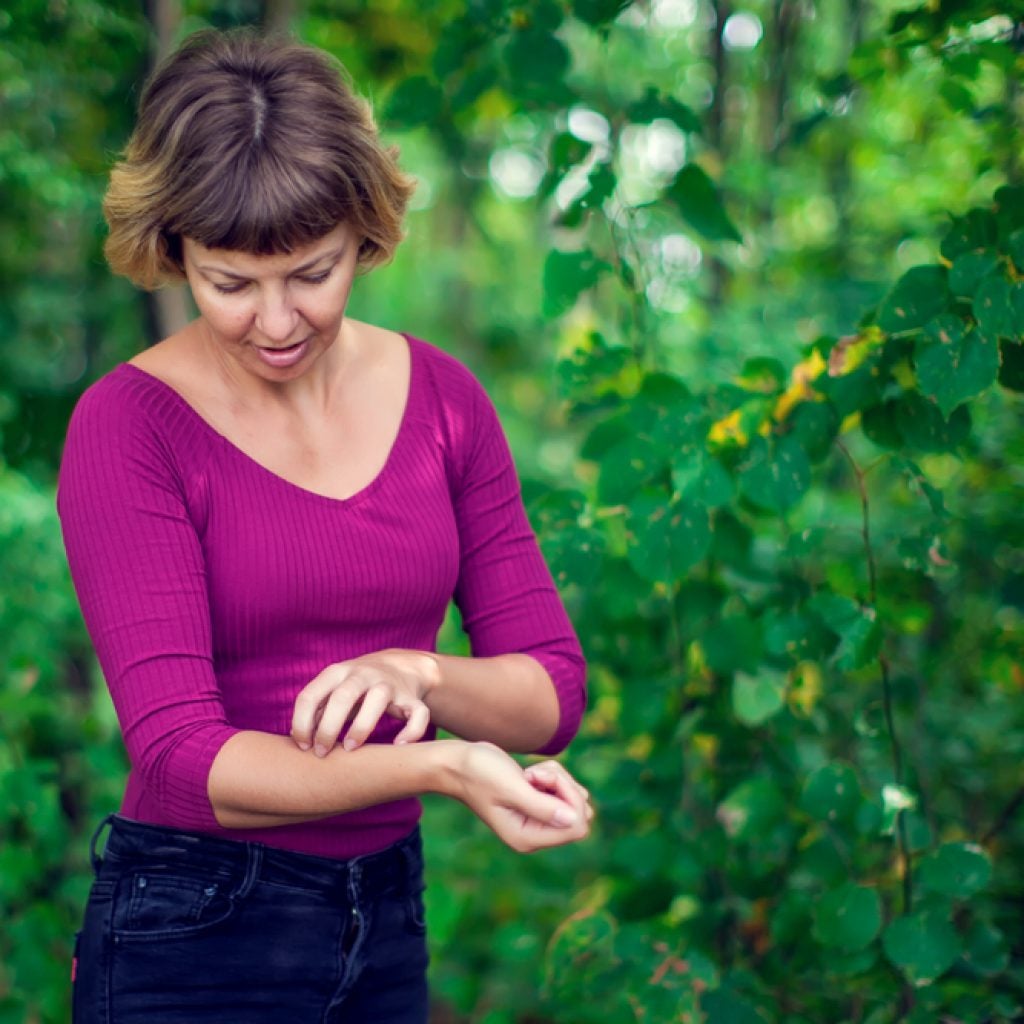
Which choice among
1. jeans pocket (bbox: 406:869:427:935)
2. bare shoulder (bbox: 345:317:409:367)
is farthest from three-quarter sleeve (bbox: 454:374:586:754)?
jeans pocket (bbox: 406:869:427:935)

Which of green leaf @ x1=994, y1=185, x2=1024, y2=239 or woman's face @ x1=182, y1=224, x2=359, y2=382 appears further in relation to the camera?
green leaf @ x1=994, y1=185, x2=1024, y2=239

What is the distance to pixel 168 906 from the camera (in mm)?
1371

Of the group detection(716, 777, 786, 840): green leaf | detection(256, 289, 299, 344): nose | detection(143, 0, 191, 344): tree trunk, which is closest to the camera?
detection(256, 289, 299, 344): nose

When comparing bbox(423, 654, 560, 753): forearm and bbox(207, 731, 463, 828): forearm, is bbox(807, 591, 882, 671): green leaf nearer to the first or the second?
bbox(423, 654, 560, 753): forearm

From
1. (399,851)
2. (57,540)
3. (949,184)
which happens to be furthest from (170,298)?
(949,184)

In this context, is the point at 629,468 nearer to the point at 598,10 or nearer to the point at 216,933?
the point at 598,10

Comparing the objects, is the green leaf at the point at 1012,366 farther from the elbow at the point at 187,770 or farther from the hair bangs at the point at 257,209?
the elbow at the point at 187,770

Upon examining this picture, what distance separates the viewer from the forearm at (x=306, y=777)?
1.21 meters

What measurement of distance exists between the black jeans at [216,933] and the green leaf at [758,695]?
928 millimetres

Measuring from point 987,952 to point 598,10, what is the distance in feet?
6.00

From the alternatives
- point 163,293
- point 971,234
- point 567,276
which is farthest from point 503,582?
point 163,293

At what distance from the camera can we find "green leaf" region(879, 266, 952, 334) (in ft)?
5.88

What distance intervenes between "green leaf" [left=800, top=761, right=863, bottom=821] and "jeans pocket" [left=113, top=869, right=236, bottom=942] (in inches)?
42.7

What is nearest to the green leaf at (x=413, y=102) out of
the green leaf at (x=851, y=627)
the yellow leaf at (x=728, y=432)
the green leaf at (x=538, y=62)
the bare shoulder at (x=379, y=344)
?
the green leaf at (x=538, y=62)
